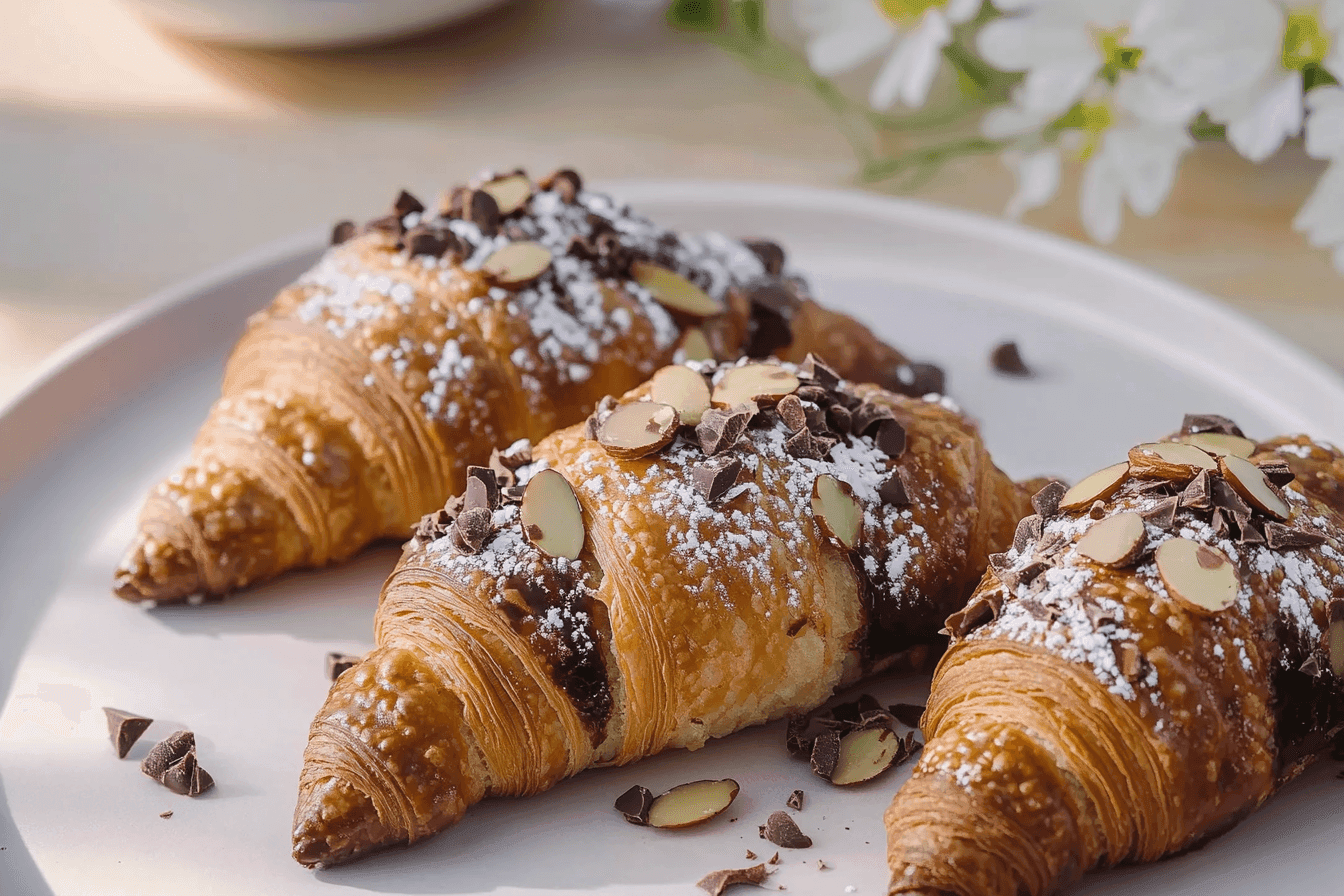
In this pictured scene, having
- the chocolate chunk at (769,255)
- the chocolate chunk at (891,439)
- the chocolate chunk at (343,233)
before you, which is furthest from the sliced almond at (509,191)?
the chocolate chunk at (891,439)

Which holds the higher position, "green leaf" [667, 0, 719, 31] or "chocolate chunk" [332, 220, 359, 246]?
"green leaf" [667, 0, 719, 31]

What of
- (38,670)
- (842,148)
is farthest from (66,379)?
(842,148)

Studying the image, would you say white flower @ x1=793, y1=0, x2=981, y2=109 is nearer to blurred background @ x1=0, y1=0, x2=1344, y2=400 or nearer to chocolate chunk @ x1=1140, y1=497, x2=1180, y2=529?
blurred background @ x1=0, y1=0, x2=1344, y2=400

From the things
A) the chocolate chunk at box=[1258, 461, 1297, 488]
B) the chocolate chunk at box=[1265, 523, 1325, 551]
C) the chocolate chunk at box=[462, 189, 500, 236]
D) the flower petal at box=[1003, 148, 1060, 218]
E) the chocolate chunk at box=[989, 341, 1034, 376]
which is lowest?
the chocolate chunk at box=[1265, 523, 1325, 551]

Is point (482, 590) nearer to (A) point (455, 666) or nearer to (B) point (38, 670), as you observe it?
(A) point (455, 666)

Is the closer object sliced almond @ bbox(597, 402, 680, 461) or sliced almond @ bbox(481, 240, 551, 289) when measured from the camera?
sliced almond @ bbox(597, 402, 680, 461)

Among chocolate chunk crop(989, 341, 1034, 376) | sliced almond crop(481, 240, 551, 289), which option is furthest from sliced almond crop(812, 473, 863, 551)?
chocolate chunk crop(989, 341, 1034, 376)
